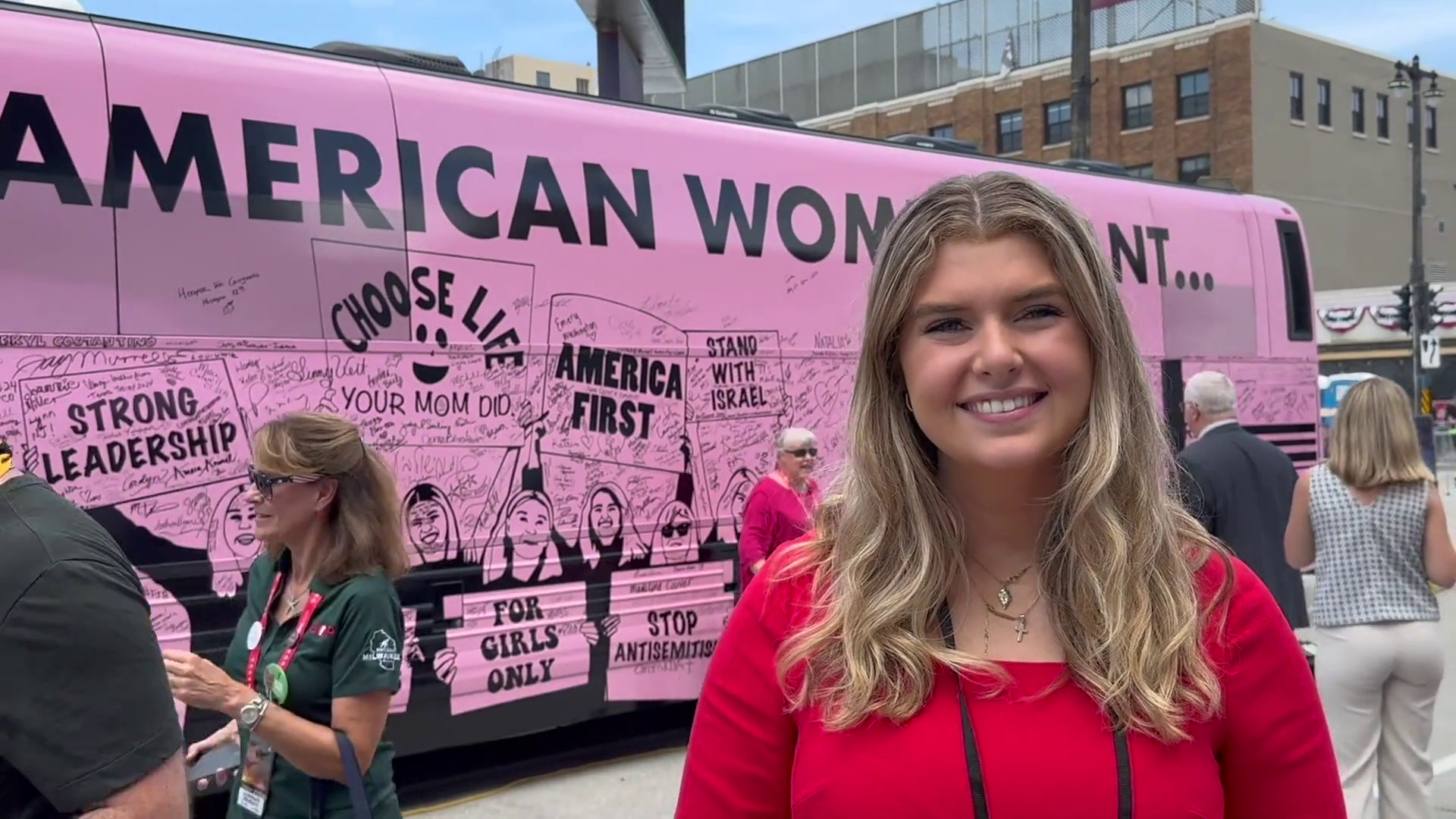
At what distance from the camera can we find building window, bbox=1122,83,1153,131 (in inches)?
1731

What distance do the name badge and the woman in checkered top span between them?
3814 millimetres

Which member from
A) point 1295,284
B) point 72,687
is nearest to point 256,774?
point 72,687

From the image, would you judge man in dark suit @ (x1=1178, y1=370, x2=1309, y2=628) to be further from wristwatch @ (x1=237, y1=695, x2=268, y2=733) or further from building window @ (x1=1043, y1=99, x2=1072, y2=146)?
building window @ (x1=1043, y1=99, x2=1072, y2=146)

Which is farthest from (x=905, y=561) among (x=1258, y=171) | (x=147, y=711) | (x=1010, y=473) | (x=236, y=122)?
(x=1258, y=171)

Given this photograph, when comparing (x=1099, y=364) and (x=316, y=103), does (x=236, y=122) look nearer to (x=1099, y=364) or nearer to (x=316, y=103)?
(x=316, y=103)

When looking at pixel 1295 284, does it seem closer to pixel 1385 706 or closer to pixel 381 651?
pixel 1385 706

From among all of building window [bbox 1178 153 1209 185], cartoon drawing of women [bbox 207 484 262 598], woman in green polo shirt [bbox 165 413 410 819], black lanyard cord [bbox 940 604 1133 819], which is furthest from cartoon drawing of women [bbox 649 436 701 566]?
building window [bbox 1178 153 1209 185]

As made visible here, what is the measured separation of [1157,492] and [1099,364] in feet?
0.73

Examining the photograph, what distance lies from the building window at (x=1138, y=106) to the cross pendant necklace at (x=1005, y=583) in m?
45.7

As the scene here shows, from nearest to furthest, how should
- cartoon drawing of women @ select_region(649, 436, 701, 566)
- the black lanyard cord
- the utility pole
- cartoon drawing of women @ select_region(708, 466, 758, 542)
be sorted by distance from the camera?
the black lanyard cord
cartoon drawing of women @ select_region(649, 436, 701, 566)
cartoon drawing of women @ select_region(708, 466, 758, 542)
the utility pole

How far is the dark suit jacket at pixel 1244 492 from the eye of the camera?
564cm

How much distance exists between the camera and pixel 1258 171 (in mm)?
41406

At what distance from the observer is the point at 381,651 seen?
2959mm

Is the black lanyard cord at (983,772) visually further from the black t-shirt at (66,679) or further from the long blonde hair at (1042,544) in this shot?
the black t-shirt at (66,679)
